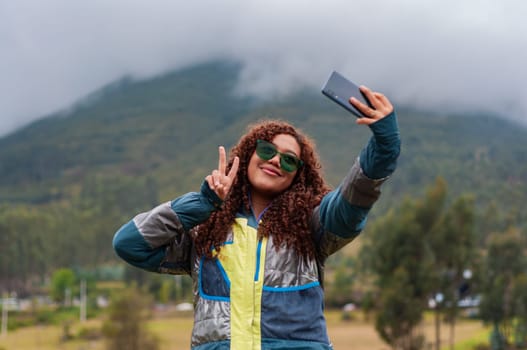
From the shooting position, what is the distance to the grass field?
137ft

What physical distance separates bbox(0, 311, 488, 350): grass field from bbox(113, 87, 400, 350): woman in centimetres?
3639

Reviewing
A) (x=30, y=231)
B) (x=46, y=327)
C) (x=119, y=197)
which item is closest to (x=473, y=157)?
(x=119, y=197)

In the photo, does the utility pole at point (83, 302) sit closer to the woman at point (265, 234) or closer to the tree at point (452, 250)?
the tree at point (452, 250)

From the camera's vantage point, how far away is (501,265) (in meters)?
40.3

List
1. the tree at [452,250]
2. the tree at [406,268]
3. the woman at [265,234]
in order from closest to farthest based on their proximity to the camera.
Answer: the woman at [265,234], the tree at [406,268], the tree at [452,250]

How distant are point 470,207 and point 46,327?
41.1 metres

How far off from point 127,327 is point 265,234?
1144 inches

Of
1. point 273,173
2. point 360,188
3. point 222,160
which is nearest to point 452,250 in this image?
point 273,173

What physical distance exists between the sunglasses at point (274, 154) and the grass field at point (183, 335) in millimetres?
36487

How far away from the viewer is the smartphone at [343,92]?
2545mm

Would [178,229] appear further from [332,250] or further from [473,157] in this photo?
[473,157]

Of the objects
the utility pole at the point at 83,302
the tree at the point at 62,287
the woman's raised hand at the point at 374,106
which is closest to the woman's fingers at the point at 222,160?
the woman's raised hand at the point at 374,106

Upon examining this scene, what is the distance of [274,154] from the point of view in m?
3.01

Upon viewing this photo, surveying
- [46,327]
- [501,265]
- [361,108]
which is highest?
[361,108]
